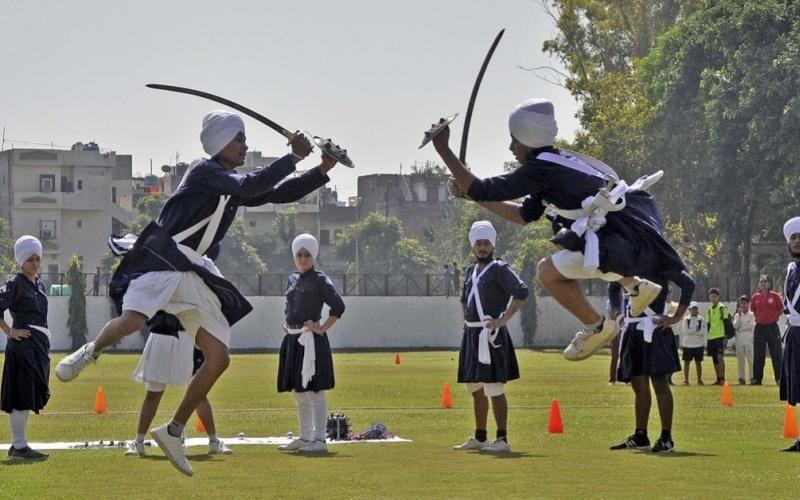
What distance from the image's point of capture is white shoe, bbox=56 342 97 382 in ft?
43.0

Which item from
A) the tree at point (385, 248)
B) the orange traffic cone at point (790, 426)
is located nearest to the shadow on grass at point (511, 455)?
the orange traffic cone at point (790, 426)

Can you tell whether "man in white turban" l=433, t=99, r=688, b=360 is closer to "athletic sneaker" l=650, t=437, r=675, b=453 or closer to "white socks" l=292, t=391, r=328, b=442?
"athletic sneaker" l=650, t=437, r=675, b=453

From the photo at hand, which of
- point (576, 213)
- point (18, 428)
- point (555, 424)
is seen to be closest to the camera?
point (576, 213)

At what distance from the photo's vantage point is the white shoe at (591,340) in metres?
13.1

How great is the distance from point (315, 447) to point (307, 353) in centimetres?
144

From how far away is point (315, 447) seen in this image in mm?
18312

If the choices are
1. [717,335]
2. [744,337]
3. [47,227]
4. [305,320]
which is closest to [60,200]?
[47,227]

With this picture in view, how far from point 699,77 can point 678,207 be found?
7.64 meters

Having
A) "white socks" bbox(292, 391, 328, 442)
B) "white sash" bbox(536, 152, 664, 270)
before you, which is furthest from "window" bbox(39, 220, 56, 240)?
"white sash" bbox(536, 152, 664, 270)

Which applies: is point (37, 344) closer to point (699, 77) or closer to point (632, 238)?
point (632, 238)

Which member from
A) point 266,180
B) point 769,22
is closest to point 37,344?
point 266,180

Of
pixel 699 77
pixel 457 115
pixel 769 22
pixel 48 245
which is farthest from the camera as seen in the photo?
pixel 48 245

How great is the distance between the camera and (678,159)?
219 feet

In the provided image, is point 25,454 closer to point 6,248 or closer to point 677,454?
point 677,454
